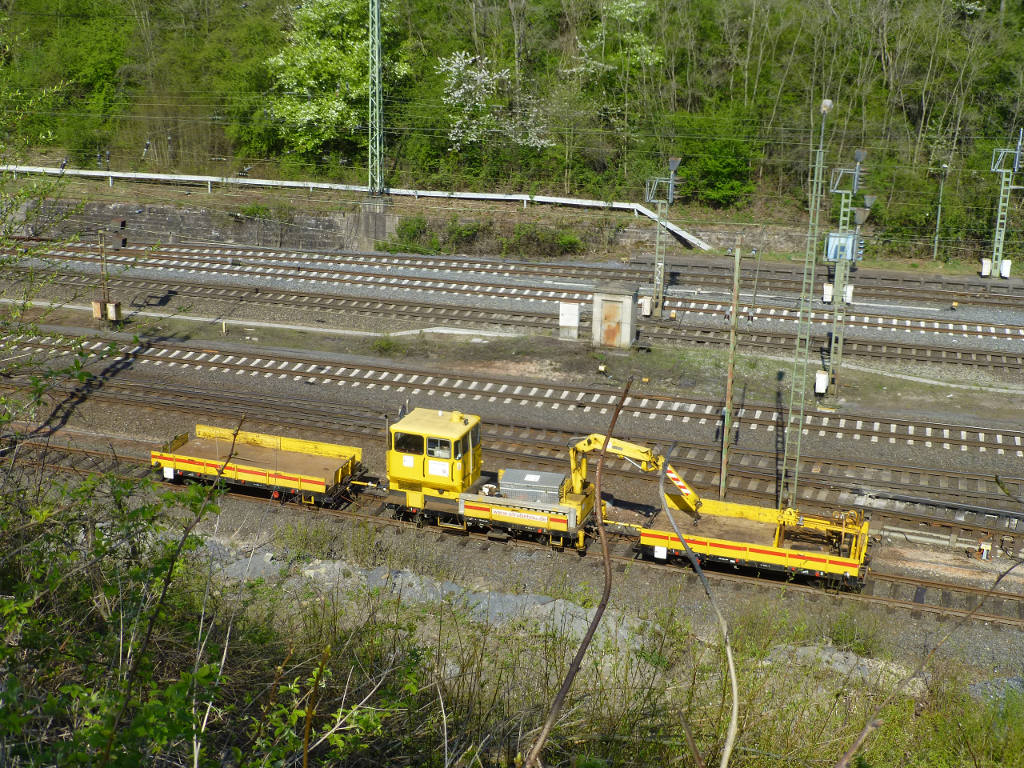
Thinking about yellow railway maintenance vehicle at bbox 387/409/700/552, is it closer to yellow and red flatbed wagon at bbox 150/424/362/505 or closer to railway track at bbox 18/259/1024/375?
yellow and red flatbed wagon at bbox 150/424/362/505

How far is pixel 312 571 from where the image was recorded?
14.7 meters

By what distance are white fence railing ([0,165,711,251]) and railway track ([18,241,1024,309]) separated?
506 centimetres

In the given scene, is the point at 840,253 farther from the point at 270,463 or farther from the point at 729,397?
the point at 270,463

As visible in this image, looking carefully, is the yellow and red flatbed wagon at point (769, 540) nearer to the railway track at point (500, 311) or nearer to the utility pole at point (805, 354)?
the utility pole at point (805, 354)

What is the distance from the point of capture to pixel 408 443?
655 inches

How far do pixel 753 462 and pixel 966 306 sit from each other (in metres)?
14.9

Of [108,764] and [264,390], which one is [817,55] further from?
[108,764]

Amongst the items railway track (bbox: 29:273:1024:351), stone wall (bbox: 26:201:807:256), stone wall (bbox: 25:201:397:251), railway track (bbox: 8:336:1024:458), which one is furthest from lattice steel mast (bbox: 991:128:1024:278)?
stone wall (bbox: 25:201:397:251)

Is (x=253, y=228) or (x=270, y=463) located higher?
(x=253, y=228)

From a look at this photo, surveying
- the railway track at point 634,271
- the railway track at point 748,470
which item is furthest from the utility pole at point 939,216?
the railway track at point 748,470

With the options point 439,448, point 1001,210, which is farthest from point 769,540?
point 1001,210

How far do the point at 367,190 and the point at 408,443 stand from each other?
96.6ft

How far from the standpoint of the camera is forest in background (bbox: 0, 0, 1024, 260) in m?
44.0

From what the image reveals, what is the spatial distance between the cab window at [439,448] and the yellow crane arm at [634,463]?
2.17 m
